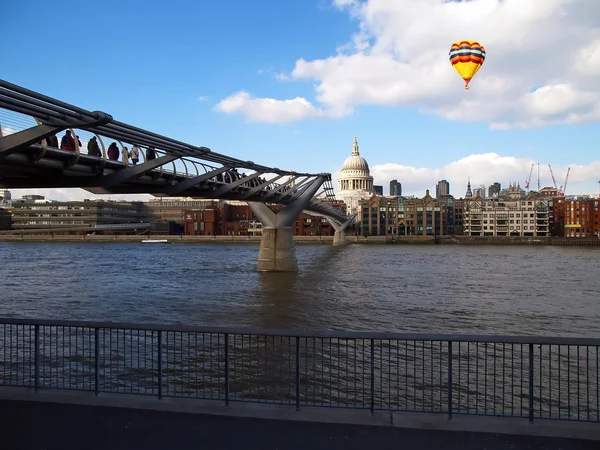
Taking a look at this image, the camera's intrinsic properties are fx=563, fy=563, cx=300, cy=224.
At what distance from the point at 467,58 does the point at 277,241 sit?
22135mm

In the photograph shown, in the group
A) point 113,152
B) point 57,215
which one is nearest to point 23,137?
point 113,152

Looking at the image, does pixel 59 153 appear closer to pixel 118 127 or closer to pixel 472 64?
pixel 118 127

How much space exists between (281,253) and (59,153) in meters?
31.1

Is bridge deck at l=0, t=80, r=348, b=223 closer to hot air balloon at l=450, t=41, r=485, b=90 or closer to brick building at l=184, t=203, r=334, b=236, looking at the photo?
hot air balloon at l=450, t=41, r=485, b=90

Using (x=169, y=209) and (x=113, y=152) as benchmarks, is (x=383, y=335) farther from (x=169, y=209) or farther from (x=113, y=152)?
(x=169, y=209)

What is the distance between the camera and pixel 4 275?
148ft

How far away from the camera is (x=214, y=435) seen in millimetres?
5539

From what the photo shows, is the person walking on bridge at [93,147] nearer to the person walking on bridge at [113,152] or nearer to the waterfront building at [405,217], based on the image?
the person walking on bridge at [113,152]

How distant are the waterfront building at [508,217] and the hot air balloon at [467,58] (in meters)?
111

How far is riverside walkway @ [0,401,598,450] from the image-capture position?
209 inches

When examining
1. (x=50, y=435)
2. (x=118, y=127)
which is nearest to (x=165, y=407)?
(x=50, y=435)

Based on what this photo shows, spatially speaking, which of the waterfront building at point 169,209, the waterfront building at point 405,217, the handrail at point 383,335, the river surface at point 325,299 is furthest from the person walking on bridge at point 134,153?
the waterfront building at point 169,209

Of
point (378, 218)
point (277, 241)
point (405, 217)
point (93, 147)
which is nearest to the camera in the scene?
point (93, 147)

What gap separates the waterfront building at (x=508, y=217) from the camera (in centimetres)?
14475
